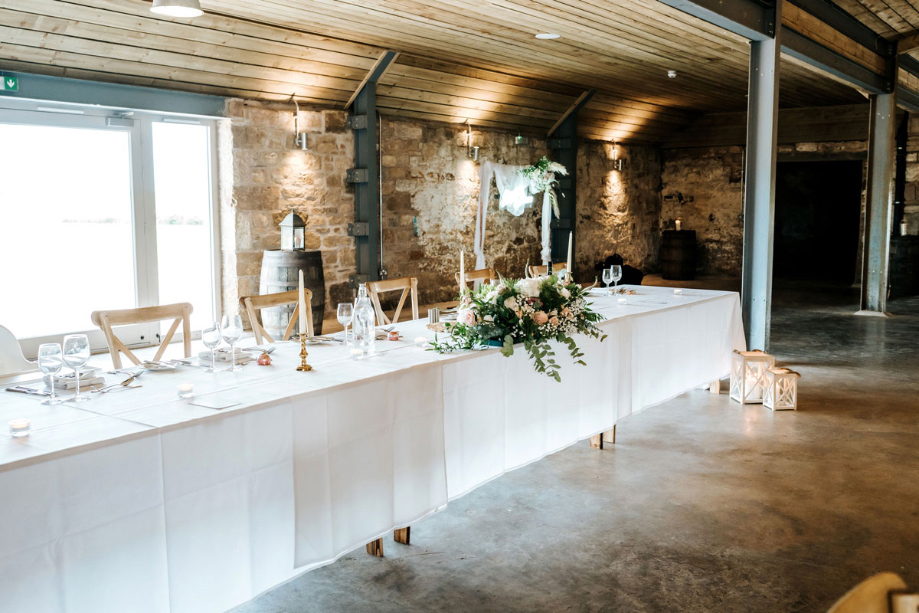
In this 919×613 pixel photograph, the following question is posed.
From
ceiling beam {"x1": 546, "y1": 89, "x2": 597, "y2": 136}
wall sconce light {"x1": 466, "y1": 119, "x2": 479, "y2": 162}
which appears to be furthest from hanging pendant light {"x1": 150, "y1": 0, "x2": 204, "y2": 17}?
ceiling beam {"x1": 546, "y1": 89, "x2": 597, "y2": 136}

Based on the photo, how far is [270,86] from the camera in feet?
24.5

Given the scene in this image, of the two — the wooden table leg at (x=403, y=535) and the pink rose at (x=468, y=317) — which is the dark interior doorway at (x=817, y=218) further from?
the wooden table leg at (x=403, y=535)

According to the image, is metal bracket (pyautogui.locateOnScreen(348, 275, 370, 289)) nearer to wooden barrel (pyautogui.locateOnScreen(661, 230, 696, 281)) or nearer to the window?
the window

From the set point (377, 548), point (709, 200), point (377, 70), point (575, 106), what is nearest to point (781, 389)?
point (377, 548)

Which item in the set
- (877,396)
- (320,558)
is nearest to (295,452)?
(320,558)

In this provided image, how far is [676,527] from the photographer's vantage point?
3285mm

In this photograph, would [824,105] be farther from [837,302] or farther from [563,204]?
[563,204]

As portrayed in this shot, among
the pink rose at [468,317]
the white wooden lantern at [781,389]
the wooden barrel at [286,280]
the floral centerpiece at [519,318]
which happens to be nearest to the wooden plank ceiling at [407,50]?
the wooden barrel at [286,280]

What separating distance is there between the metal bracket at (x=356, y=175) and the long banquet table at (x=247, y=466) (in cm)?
482

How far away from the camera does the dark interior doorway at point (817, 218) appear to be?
16125 millimetres

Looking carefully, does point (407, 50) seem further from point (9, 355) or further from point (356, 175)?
point (9, 355)

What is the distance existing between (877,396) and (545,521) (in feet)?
11.6

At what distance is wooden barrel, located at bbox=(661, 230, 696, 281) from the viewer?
13.8 m

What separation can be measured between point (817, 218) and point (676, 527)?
1524cm
